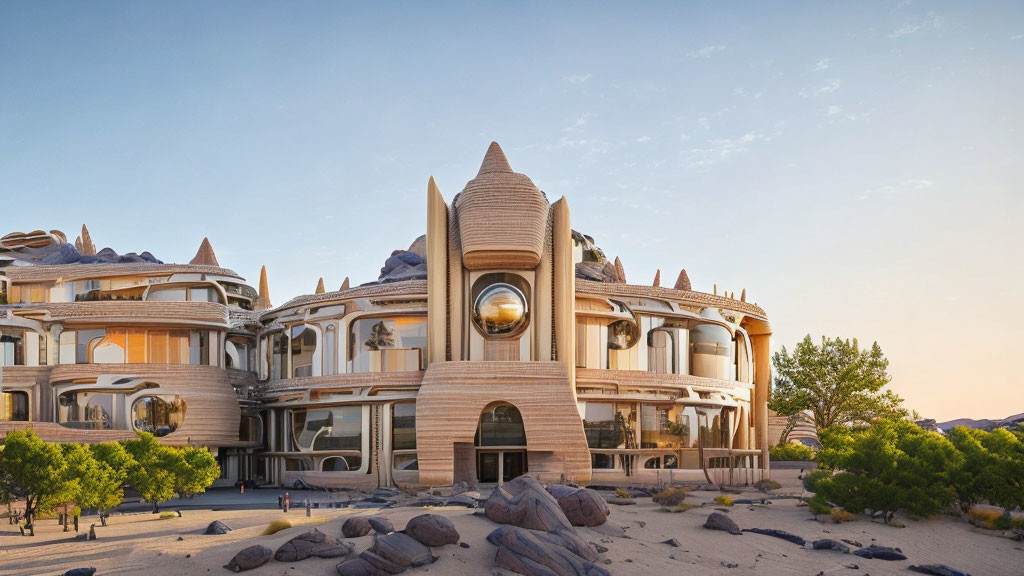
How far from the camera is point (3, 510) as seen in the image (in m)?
37.6

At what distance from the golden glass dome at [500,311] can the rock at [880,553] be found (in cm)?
2331

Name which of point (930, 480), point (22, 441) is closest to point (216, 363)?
point (22, 441)

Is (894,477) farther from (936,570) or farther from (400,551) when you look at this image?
(400,551)

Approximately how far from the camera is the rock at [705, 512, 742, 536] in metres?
32.5

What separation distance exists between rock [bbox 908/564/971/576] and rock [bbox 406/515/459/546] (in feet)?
50.0

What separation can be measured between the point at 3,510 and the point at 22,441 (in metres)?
8.58

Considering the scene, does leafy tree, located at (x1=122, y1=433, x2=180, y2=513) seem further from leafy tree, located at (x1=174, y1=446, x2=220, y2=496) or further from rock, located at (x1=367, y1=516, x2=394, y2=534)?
rock, located at (x1=367, y1=516, x2=394, y2=534)

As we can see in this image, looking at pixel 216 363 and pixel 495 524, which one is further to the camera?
pixel 216 363

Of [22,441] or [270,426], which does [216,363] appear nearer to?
[270,426]

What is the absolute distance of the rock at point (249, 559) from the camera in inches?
960

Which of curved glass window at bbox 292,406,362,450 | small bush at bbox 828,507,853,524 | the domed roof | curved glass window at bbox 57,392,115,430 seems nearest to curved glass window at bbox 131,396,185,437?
curved glass window at bbox 57,392,115,430

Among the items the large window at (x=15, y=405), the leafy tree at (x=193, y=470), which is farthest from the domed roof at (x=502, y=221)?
the large window at (x=15, y=405)

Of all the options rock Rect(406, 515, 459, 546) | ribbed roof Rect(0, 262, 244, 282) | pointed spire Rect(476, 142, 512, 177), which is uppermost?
pointed spire Rect(476, 142, 512, 177)

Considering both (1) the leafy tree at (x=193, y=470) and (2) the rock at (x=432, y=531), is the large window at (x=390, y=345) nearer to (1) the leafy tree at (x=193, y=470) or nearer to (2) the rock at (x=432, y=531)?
(1) the leafy tree at (x=193, y=470)
